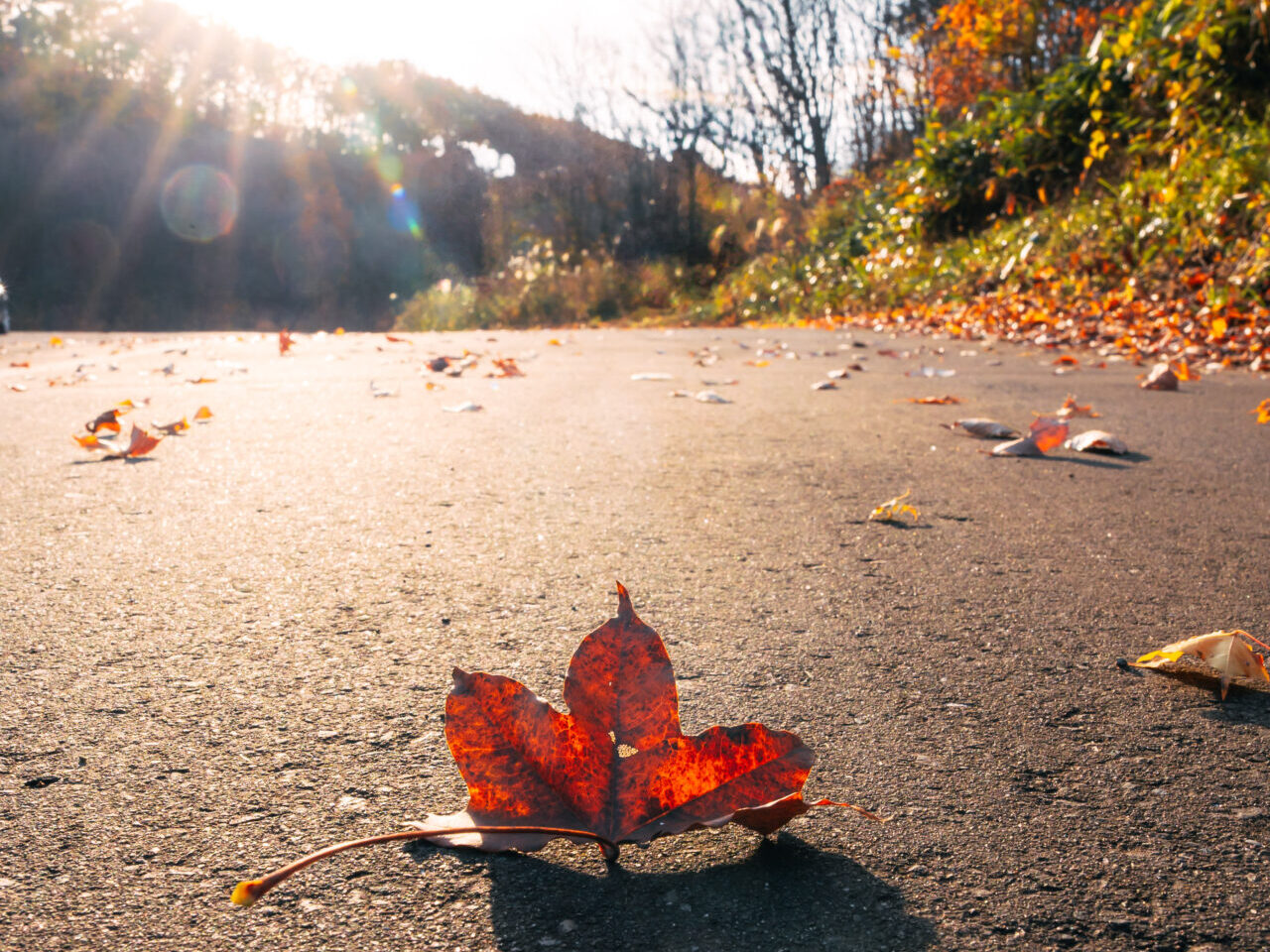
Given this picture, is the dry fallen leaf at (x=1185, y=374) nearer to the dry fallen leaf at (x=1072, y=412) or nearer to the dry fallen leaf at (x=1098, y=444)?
the dry fallen leaf at (x=1072, y=412)

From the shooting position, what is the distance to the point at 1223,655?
1.20m

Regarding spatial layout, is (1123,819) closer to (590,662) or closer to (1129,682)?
(1129,682)

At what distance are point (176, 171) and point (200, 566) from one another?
1914cm

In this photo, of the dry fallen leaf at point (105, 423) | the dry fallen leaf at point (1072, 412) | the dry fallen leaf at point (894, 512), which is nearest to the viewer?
the dry fallen leaf at point (894, 512)

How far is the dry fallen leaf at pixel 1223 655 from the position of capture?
3.89 ft

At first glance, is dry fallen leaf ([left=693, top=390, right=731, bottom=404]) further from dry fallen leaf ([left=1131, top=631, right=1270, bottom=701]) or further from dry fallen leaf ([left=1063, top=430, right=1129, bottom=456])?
dry fallen leaf ([left=1131, top=631, right=1270, bottom=701])

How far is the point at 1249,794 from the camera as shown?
94 cm

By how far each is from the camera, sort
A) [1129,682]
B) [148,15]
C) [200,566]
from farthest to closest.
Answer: [148,15], [200,566], [1129,682]

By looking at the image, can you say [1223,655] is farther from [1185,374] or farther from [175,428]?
[1185,374]

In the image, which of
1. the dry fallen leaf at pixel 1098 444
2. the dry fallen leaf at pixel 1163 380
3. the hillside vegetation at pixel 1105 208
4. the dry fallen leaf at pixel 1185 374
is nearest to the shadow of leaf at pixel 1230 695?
the dry fallen leaf at pixel 1098 444

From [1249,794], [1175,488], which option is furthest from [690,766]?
[1175,488]

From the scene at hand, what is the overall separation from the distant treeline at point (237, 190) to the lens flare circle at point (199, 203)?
3 cm

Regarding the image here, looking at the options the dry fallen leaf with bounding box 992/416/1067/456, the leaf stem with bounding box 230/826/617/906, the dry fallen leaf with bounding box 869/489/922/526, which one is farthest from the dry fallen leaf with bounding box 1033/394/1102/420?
the leaf stem with bounding box 230/826/617/906

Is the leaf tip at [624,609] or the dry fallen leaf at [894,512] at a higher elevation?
the leaf tip at [624,609]
